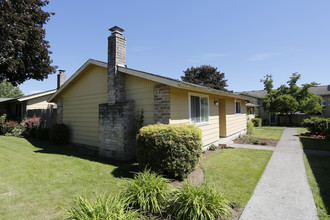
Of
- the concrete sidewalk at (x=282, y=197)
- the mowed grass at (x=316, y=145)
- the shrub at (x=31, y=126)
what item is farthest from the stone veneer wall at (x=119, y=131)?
the mowed grass at (x=316, y=145)

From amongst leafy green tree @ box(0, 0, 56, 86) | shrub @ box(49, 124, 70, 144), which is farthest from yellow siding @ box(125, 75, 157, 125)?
leafy green tree @ box(0, 0, 56, 86)

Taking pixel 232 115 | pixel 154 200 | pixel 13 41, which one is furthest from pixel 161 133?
pixel 13 41

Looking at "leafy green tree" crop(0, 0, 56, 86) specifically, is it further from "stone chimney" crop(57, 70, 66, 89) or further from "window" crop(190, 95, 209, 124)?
"window" crop(190, 95, 209, 124)

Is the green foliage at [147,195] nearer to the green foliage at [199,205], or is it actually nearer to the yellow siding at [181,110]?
the green foliage at [199,205]

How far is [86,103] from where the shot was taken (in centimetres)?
1013

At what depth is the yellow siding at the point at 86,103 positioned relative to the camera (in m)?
9.38

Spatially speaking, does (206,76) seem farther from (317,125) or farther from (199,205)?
(199,205)

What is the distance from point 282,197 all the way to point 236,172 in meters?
1.74

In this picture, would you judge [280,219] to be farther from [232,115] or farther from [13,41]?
[13,41]

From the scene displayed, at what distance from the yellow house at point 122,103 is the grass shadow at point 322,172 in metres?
4.27

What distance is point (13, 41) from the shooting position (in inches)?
510

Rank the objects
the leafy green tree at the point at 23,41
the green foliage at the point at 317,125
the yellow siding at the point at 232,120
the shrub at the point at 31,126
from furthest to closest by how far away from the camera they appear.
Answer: the green foliage at the point at 317,125
the shrub at the point at 31,126
the leafy green tree at the point at 23,41
the yellow siding at the point at 232,120

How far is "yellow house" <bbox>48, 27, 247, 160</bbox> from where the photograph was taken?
272 inches

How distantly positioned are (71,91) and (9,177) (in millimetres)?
7225
